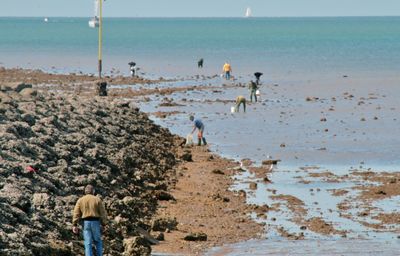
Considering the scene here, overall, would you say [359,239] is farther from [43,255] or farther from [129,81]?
[129,81]

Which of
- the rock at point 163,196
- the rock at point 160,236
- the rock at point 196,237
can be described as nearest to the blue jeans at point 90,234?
the rock at point 160,236

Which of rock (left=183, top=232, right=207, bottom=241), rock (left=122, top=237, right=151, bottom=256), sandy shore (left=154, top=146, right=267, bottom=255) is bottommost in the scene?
sandy shore (left=154, top=146, right=267, bottom=255)

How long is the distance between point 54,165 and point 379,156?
14120 millimetres

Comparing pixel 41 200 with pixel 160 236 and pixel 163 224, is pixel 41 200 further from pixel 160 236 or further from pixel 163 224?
pixel 163 224

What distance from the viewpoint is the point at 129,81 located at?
204 feet

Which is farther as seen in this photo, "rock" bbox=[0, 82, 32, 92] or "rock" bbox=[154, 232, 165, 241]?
"rock" bbox=[0, 82, 32, 92]

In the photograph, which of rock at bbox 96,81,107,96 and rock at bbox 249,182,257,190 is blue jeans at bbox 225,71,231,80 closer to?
rock at bbox 96,81,107,96

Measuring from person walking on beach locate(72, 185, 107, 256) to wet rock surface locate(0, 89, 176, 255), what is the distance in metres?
0.43

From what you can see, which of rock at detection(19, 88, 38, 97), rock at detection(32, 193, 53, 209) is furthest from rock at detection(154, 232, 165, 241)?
rock at detection(19, 88, 38, 97)

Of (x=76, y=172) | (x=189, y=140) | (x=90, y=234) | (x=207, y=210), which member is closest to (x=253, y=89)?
(x=189, y=140)

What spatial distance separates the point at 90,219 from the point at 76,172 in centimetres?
618

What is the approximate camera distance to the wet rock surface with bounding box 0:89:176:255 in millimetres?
16625

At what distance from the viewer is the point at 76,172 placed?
873 inches

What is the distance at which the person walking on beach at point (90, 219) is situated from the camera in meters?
16.0
